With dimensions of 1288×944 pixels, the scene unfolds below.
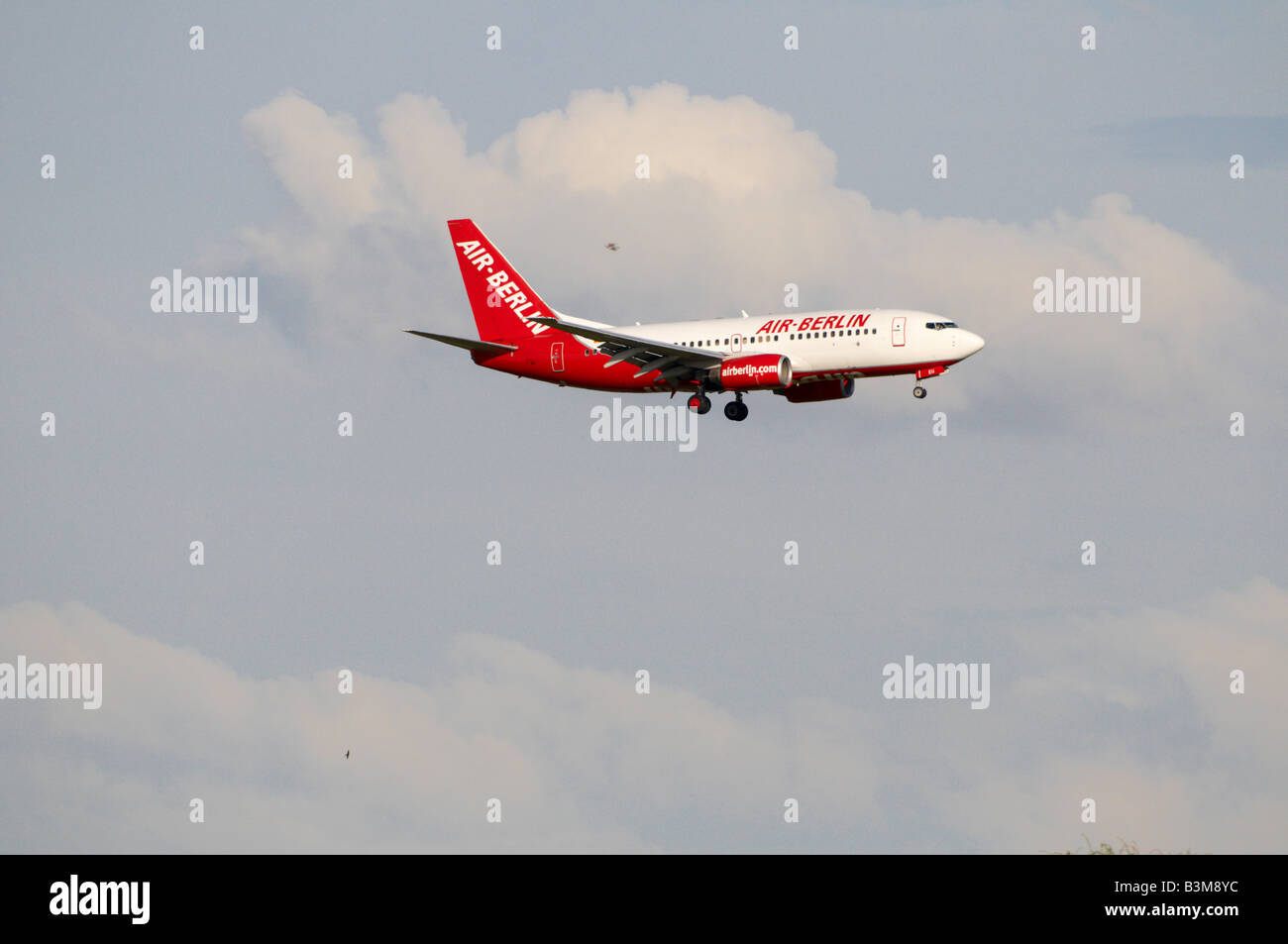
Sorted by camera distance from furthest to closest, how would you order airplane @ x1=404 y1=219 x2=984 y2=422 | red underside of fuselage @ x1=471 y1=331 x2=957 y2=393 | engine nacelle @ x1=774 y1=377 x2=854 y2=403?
red underside of fuselage @ x1=471 y1=331 x2=957 y2=393 → engine nacelle @ x1=774 y1=377 x2=854 y2=403 → airplane @ x1=404 y1=219 x2=984 y2=422

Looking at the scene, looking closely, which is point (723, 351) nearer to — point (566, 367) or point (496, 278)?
point (566, 367)

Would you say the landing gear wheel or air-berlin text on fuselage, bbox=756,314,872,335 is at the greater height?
air-berlin text on fuselage, bbox=756,314,872,335

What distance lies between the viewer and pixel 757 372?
9062cm

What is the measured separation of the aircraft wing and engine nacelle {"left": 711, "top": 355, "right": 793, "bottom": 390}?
193 cm

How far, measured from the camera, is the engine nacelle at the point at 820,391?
3689 inches

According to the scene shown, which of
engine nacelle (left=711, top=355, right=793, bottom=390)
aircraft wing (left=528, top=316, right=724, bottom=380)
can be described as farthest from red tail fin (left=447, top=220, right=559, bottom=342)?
engine nacelle (left=711, top=355, right=793, bottom=390)

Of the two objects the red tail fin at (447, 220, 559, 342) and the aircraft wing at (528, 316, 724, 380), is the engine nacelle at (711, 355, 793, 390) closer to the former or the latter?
the aircraft wing at (528, 316, 724, 380)

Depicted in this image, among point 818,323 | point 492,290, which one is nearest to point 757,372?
point 818,323

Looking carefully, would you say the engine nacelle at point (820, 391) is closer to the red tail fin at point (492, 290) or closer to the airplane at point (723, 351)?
the airplane at point (723, 351)

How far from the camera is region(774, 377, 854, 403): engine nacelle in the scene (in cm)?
9370
